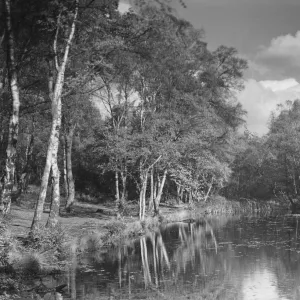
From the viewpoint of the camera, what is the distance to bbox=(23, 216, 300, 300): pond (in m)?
Answer: 14.9

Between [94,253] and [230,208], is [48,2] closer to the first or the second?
[94,253]

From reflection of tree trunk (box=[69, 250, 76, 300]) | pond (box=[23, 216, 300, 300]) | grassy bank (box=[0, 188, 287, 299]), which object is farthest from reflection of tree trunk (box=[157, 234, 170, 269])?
reflection of tree trunk (box=[69, 250, 76, 300])

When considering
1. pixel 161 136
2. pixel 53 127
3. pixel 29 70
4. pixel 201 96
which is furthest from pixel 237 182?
pixel 53 127

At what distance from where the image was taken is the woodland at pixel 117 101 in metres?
20.8

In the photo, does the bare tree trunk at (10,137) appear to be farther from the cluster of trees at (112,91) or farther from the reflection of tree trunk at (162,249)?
the reflection of tree trunk at (162,249)

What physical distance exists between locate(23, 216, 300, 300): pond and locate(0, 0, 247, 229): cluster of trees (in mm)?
3854

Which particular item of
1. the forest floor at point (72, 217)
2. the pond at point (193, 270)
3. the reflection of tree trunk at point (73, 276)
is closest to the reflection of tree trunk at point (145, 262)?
the pond at point (193, 270)

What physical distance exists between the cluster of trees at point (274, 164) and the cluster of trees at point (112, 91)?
48.2 feet

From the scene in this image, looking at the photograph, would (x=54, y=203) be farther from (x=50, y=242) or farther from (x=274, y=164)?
(x=274, y=164)

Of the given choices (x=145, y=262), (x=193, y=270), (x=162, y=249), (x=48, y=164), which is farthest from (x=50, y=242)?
(x=162, y=249)

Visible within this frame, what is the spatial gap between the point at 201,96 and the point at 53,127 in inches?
957

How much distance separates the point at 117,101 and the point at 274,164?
42.7 metres

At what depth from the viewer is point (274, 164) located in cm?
7144

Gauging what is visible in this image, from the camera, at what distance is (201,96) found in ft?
139
